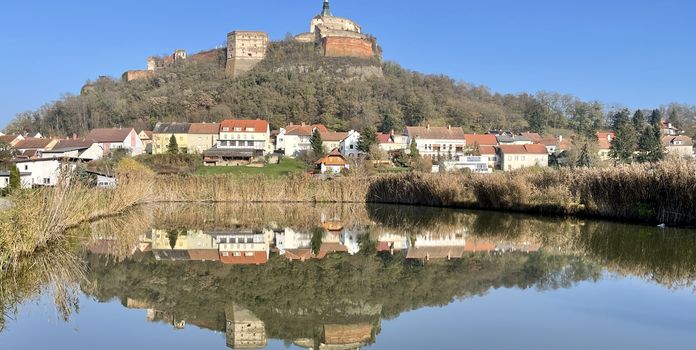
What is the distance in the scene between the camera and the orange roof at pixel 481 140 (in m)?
78.4

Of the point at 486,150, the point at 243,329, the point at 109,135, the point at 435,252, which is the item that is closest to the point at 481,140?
the point at 486,150

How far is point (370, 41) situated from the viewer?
121375 millimetres

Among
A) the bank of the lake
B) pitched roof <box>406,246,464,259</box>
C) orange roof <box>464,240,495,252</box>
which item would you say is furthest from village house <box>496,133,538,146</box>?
pitched roof <box>406,246,464,259</box>

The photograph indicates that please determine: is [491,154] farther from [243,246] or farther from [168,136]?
[243,246]

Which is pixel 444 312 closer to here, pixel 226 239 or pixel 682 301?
pixel 682 301

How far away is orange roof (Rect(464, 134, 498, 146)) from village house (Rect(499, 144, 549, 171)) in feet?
19.0

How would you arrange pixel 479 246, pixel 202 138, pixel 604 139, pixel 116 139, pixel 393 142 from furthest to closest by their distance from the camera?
pixel 604 139, pixel 393 142, pixel 202 138, pixel 116 139, pixel 479 246

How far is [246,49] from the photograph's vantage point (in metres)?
116

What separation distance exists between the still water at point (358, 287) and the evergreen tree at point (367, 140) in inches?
1911

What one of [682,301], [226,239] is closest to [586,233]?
[682,301]

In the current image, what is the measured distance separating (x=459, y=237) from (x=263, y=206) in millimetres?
16754

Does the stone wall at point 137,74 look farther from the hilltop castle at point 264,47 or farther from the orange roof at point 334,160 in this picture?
the orange roof at point 334,160

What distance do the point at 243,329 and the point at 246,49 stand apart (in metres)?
→ 113

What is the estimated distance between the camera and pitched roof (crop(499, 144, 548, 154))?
2822 inches
